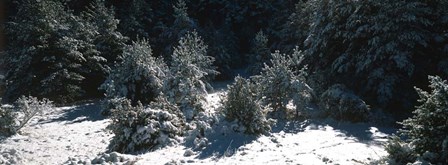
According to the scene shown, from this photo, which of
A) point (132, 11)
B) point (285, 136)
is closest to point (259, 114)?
point (285, 136)

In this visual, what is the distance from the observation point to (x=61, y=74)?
1708 centimetres

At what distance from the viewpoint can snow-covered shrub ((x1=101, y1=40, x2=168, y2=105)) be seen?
15398 mm

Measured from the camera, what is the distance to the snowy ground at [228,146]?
820cm

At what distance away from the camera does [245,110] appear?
1037cm

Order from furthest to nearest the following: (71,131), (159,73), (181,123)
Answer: (159,73) → (71,131) → (181,123)

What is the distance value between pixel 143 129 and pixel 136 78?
5.75 meters

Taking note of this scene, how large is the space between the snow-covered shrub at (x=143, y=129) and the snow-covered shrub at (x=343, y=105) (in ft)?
16.4

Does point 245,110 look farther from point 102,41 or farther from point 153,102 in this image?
point 102,41

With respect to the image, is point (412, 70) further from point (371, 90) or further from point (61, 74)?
point (61, 74)

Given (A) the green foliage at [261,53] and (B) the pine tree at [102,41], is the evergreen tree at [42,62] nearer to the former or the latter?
(B) the pine tree at [102,41]

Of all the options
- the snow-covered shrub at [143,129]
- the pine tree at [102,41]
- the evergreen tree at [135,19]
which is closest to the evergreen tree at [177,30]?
the evergreen tree at [135,19]

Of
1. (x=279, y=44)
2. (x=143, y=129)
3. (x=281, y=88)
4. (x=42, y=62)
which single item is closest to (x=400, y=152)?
(x=143, y=129)

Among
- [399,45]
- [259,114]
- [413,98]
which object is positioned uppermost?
[399,45]

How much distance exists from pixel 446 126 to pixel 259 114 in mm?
5133
